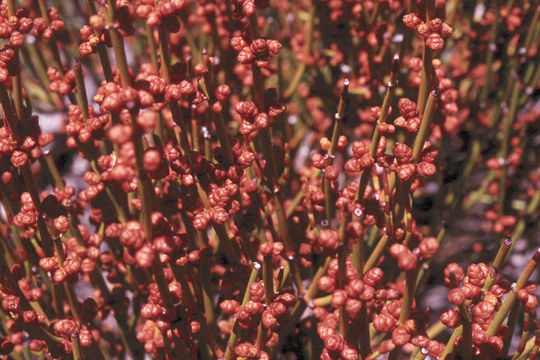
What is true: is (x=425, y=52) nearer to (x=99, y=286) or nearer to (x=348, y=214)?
(x=348, y=214)

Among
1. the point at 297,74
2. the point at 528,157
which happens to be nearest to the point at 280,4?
the point at 297,74

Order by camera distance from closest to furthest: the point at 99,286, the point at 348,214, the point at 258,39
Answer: the point at 348,214 → the point at 258,39 → the point at 99,286

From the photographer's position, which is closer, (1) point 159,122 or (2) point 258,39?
(2) point 258,39

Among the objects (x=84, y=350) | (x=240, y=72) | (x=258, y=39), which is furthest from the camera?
(x=240, y=72)

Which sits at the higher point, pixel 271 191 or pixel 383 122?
pixel 383 122

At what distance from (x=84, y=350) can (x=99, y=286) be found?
0.80 feet

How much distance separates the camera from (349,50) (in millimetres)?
1918

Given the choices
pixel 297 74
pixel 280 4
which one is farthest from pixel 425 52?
pixel 280 4

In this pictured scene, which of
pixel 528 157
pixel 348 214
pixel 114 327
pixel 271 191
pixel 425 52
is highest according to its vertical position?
pixel 425 52

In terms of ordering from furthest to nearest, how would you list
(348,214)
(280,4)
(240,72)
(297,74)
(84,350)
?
(280,4) → (297,74) → (240,72) → (84,350) → (348,214)

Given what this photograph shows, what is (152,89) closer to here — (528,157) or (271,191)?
(271,191)

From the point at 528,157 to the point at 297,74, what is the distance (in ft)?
2.96

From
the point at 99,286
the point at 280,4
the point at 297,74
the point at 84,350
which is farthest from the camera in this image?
the point at 280,4

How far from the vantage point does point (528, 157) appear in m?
1.92
